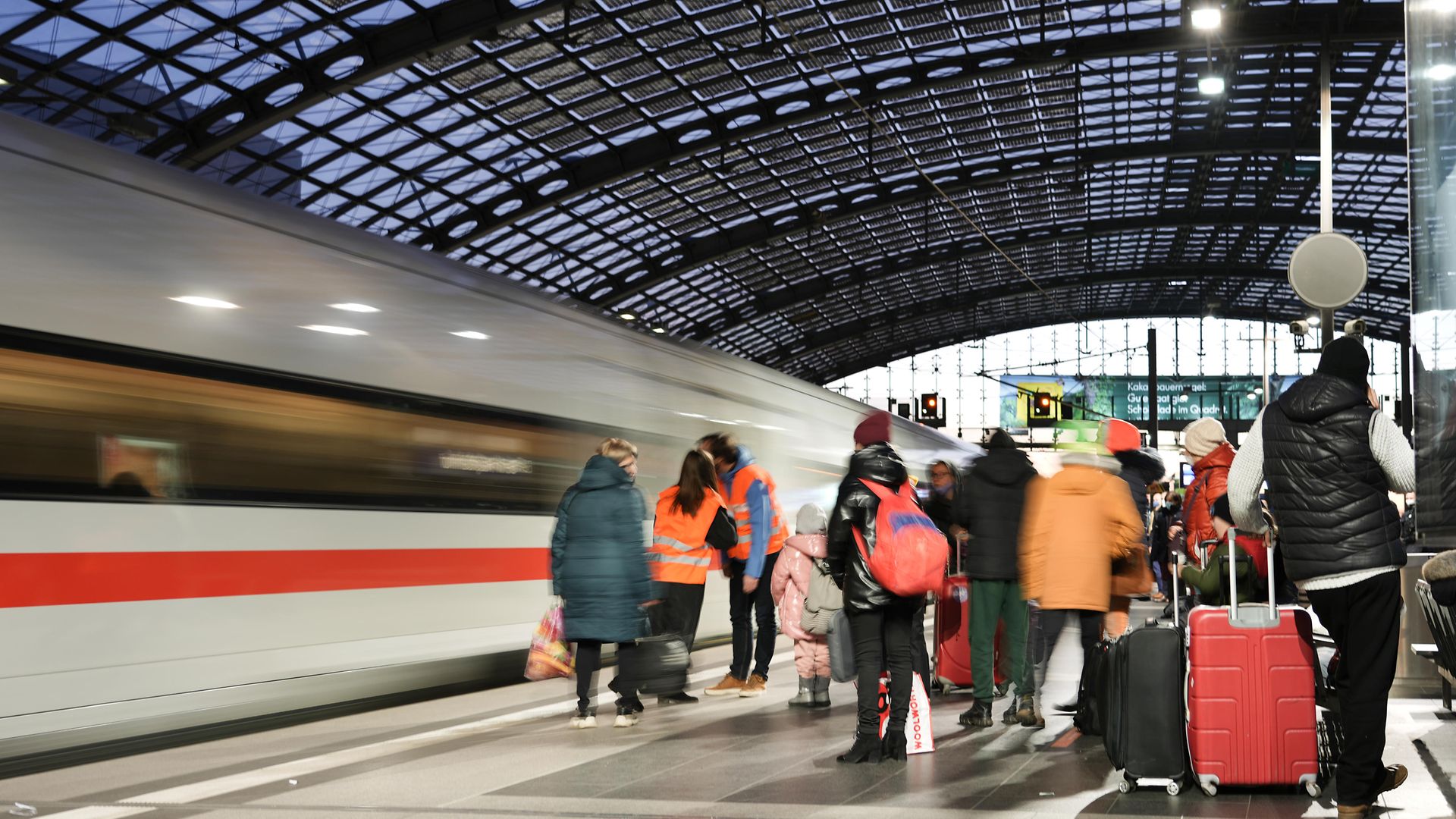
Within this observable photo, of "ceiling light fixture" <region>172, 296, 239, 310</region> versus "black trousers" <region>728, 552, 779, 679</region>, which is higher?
"ceiling light fixture" <region>172, 296, 239, 310</region>

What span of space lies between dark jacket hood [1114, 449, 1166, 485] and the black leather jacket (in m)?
2.42

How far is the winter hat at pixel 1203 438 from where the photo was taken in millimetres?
7941

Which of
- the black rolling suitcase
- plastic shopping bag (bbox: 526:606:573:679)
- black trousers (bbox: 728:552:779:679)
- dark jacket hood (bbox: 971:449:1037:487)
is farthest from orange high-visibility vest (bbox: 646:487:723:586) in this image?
the black rolling suitcase

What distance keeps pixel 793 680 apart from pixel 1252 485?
5.37 m

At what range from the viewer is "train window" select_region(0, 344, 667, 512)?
5957 mm

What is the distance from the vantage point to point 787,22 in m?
28.8

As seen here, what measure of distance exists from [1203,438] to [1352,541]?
316 centimetres

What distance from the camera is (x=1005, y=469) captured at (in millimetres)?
8023

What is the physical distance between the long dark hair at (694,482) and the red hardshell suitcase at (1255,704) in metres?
3.56

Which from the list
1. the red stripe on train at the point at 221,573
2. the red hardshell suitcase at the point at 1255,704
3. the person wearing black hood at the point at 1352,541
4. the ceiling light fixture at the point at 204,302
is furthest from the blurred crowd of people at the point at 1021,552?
Result: the ceiling light fixture at the point at 204,302

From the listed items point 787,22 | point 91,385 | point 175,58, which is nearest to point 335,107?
point 175,58

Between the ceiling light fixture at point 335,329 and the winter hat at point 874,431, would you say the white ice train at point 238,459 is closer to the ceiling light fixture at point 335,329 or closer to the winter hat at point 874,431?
the ceiling light fixture at point 335,329

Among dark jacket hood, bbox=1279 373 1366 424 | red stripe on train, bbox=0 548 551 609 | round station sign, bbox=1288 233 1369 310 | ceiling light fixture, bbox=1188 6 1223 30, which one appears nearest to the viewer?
dark jacket hood, bbox=1279 373 1366 424

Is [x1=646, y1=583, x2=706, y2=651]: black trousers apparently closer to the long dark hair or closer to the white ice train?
the long dark hair
